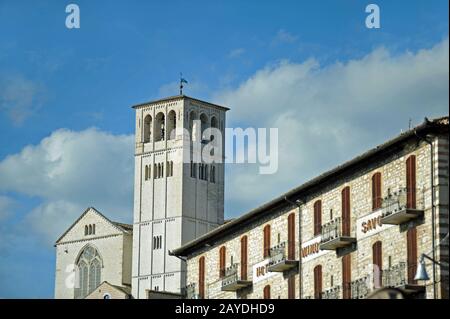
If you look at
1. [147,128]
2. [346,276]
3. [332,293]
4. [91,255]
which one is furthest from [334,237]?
[91,255]

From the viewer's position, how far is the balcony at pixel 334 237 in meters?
68.8

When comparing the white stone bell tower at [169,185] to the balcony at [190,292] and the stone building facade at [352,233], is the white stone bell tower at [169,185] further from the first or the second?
the stone building facade at [352,233]

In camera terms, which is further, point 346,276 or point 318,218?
point 318,218

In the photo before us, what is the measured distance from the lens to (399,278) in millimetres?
63844

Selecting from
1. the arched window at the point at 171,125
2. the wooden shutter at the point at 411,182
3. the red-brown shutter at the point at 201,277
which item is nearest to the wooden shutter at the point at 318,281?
the wooden shutter at the point at 411,182

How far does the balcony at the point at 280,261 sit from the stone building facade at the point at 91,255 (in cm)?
7374

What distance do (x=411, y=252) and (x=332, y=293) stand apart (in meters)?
6.78

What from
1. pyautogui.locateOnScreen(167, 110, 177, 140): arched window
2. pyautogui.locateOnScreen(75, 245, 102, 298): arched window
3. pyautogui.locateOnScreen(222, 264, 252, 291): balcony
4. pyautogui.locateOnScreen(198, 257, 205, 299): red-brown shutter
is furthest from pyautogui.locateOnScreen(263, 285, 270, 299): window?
pyautogui.locateOnScreen(75, 245, 102, 298): arched window

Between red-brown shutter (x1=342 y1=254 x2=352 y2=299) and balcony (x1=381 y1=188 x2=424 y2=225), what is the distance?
160 inches

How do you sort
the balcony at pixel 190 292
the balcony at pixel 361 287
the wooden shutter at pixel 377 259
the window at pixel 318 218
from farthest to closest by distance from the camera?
the balcony at pixel 190 292 < the window at pixel 318 218 < the balcony at pixel 361 287 < the wooden shutter at pixel 377 259

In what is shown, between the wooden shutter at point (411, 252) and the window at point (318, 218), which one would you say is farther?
the window at point (318, 218)

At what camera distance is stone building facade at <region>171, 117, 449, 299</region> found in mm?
→ 62656

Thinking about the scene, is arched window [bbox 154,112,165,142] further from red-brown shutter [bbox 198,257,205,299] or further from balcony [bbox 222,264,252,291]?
balcony [bbox 222,264,252,291]

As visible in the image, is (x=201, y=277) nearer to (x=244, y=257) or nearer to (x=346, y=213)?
(x=244, y=257)
